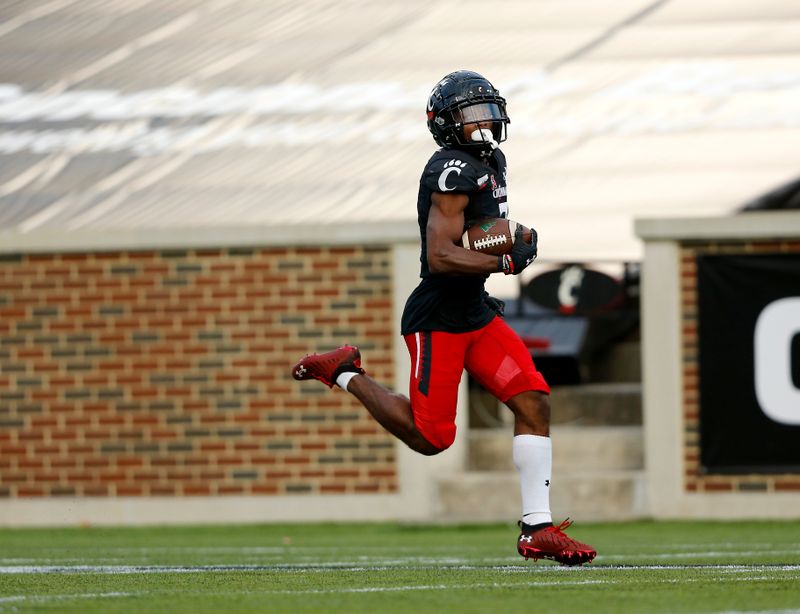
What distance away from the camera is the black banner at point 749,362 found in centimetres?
1144

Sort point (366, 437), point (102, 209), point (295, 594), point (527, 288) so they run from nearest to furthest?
point (295, 594) → point (366, 437) → point (527, 288) → point (102, 209)

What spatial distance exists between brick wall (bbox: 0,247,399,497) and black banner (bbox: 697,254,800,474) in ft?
7.46

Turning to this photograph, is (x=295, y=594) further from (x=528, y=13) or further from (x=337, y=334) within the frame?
(x=528, y=13)

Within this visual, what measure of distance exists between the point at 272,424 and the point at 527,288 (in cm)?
245

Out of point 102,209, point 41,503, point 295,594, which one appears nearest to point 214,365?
point 41,503

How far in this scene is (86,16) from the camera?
52.5 feet

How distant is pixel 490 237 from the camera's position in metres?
6.50

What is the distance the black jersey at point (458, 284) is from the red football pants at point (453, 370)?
0.04 meters

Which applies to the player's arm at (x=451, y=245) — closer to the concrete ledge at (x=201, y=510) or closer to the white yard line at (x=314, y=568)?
the white yard line at (x=314, y=568)

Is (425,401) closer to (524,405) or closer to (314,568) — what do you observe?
(524,405)

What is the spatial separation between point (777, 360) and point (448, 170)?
5.63m

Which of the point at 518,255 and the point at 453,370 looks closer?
the point at 518,255

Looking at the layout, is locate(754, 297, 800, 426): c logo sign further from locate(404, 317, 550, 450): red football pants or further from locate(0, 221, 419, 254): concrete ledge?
locate(404, 317, 550, 450): red football pants

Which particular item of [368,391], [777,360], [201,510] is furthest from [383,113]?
[368,391]
